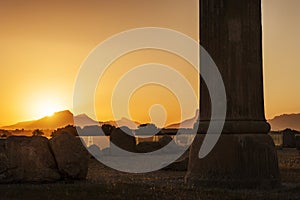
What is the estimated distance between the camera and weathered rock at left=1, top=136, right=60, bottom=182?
441 inches

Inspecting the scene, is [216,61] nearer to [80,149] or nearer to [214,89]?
[214,89]

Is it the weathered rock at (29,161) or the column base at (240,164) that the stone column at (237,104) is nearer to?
the column base at (240,164)

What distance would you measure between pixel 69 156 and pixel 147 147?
1292 cm

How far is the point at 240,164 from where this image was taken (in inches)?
396

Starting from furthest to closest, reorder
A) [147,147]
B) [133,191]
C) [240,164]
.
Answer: [147,147], [240,164], [133,191]

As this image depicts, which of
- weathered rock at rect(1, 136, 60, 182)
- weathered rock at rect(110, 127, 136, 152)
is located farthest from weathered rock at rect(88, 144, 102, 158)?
weathered rock at rect(1, 136, 60, 182)

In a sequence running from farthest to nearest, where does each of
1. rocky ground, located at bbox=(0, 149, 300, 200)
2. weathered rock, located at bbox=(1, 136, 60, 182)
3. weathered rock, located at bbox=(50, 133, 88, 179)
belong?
weathered rock, located at bbox=(50, 133, 88, 179)
weathered rock, located at bbox=(1, 136, 60, 182)
rocky ground, located at bbox=(0, 149, 300, 200)

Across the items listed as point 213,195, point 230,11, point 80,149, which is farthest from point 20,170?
point 230,11

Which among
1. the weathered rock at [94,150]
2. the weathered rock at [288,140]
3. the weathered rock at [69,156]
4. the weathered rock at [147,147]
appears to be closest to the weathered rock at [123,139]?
the weathered rock at [147,147]

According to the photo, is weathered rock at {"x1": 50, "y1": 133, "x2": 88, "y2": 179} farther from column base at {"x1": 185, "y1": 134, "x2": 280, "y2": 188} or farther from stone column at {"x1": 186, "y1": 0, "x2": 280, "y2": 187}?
column base at {"x1": 185, "y1": 134, "x2": 280, "y2": 188}

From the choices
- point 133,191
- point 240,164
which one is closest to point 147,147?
point 240,164

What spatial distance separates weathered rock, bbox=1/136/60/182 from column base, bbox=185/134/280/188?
9.95ft

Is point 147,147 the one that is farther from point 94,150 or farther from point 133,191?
point 133,191

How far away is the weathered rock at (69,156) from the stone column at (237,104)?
7.87 ft
